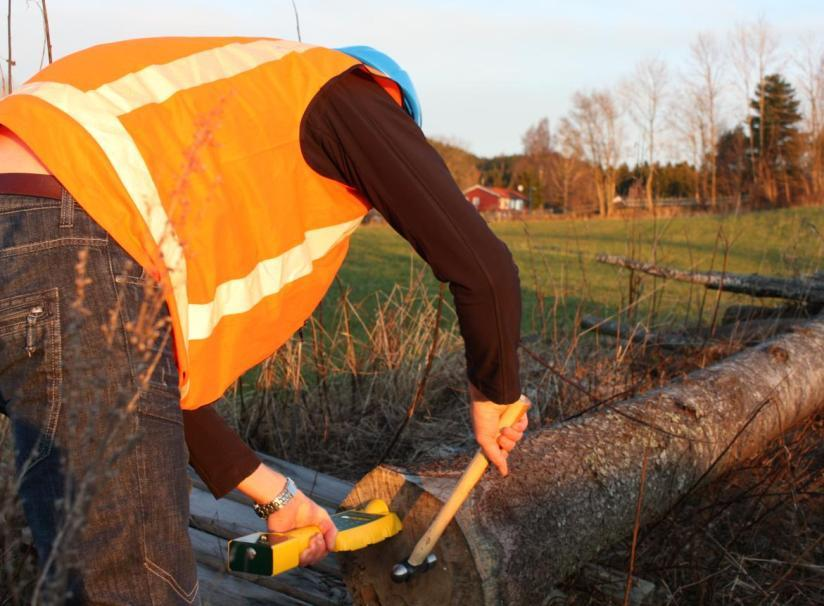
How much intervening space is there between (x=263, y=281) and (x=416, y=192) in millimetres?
349

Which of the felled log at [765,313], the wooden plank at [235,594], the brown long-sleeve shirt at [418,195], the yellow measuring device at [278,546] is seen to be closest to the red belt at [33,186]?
the brown long-sleeve shirt at [418,195]

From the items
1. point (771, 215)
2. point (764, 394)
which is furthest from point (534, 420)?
point (771, 215)

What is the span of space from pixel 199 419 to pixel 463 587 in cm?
88

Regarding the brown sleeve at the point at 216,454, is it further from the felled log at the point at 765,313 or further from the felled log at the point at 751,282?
the felled log at the point at 765,313

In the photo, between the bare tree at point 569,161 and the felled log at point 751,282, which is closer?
the felled log at point 751,282

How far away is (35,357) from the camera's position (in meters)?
1.45

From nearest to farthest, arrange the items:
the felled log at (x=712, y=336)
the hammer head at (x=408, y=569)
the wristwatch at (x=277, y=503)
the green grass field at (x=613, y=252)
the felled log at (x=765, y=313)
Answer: the wristwatch at (x=277, y=503)
the hammer head at (x=408, y=569)
the felled log at (x=712, y=336)
the felled log at (x=765, y=313)
the green grass field at (x=613, y=252)

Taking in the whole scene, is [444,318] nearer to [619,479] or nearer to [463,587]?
[619,479]

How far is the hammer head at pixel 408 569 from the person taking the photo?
2.23m

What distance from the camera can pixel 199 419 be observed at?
1901 millimetres

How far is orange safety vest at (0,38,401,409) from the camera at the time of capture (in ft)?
4.79

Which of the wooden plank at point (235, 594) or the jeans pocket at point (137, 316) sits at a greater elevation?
the jeans pocket at point (137, 316)

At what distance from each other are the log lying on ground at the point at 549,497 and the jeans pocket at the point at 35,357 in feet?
3.73

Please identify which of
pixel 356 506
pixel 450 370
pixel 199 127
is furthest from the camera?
pixel 450 370
